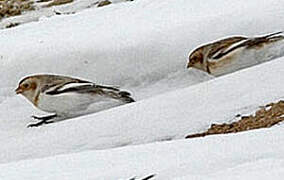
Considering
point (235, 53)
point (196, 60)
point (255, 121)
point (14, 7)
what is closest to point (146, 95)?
point (196, 60)

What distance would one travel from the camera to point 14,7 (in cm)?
977

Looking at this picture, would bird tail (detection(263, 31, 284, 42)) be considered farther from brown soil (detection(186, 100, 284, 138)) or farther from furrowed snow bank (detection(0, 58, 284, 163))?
brown soil (detection(186, 100, 284, 138))

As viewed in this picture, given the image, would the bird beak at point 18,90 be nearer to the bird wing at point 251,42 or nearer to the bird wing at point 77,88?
the bird wing at point 77,88

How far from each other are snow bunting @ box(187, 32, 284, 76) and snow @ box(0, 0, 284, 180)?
0.53 ft

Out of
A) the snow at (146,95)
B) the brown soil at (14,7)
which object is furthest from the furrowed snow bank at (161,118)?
the brown soil at (14,7)

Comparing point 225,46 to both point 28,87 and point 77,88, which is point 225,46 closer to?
point 77,88

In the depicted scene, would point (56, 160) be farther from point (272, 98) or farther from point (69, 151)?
point (272, 98)

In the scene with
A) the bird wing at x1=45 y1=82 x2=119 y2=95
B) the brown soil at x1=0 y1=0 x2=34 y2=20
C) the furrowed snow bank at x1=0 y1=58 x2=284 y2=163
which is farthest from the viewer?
the brown soil at x1=0 y1=0 x2=34 y2=20

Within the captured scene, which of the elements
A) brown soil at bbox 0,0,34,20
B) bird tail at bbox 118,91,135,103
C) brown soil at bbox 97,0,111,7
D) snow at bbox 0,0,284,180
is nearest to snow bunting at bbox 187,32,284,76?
snow at bbox 0,0,284,180

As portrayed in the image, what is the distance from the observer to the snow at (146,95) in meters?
3.32

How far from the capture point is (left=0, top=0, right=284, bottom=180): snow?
3318 millimetres

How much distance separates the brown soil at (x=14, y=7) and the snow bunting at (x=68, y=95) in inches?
171

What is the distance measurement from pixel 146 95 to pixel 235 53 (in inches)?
24.9

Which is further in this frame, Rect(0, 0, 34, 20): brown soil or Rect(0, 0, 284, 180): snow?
Rect(0, 0, 34, 20): brown soil
